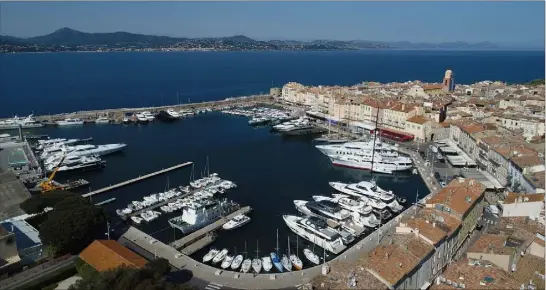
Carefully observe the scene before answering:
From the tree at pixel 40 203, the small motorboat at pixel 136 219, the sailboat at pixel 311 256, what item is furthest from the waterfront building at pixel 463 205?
the tree at pixel 40 203

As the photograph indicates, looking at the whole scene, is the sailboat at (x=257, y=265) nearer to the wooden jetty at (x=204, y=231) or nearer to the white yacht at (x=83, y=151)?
the wooden jetty at (x=204, y=231)

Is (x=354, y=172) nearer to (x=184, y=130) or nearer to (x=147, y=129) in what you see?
(x=184, y=130)

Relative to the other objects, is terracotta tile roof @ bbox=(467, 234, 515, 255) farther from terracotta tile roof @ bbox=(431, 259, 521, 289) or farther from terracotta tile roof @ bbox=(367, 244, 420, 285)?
terracotta tile roof @ bbox=(367, 244, 420, 285)

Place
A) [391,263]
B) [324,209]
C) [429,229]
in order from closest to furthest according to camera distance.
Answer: [391,263] → [429,229] → [324,209]

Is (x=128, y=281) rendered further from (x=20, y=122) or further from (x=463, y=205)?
(x=20, y=122)

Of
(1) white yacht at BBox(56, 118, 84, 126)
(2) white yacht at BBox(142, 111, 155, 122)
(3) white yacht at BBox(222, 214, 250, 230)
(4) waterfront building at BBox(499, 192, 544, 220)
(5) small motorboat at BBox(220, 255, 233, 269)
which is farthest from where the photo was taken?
(2) white yacht at BBox(142, 111, 155, 122)

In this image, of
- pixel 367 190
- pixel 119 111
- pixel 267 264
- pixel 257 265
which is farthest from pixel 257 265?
pixel 119 111

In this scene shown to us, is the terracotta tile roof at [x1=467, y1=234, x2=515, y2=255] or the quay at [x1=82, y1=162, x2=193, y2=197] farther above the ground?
the terracotta tile roof at [x1=467, y1=234, x2=515, y2=255]

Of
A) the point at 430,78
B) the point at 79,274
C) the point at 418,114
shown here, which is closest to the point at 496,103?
the point at 418,114

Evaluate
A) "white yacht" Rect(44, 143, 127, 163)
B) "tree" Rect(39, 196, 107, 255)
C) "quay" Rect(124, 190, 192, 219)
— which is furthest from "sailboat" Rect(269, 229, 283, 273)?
"white yacht" Rect(44, 143, 127, 163)
